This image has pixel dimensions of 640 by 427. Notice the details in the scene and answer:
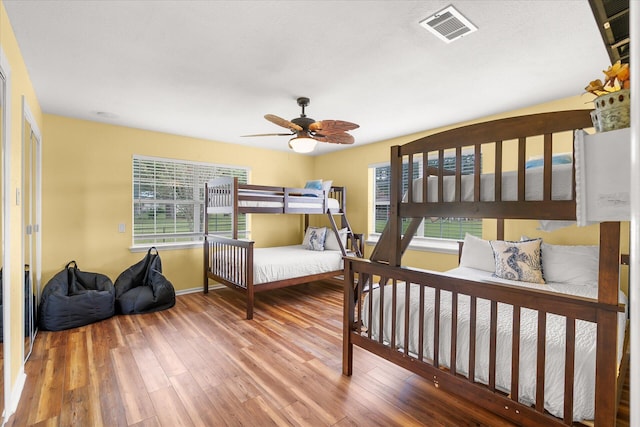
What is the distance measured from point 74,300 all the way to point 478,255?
402 cm

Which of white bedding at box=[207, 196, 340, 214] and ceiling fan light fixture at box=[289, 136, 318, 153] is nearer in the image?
ceiling fan light fixture at box=[289, 136, 318, 153]

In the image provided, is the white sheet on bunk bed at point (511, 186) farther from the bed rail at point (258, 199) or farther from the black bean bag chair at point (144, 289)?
the black bean bag chair at point (144, 289)

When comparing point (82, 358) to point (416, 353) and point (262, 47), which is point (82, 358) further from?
point (262, 47)

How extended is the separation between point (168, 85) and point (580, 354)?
3286 millimetres

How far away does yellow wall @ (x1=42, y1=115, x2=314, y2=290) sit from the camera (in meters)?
3.52

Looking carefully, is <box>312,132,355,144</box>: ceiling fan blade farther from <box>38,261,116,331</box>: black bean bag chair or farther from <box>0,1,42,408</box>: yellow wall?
<box>38,261,116,331</box>: black bean bag chair

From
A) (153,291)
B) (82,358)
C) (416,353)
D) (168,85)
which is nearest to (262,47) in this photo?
(168,85)

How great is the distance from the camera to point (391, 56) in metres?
2.23

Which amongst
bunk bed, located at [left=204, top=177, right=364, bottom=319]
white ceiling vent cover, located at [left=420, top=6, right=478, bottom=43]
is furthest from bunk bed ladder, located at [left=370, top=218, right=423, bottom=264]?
bunk bed, located at [left=204, top=177, right=364, bottom=319]

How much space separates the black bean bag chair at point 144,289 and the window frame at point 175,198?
27cm

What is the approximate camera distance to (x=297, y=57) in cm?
224

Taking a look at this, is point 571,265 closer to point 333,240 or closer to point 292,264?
point 292,264

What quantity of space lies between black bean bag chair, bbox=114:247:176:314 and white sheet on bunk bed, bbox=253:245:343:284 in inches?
42.1

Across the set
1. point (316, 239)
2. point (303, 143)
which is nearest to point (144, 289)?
point (316, 239)
